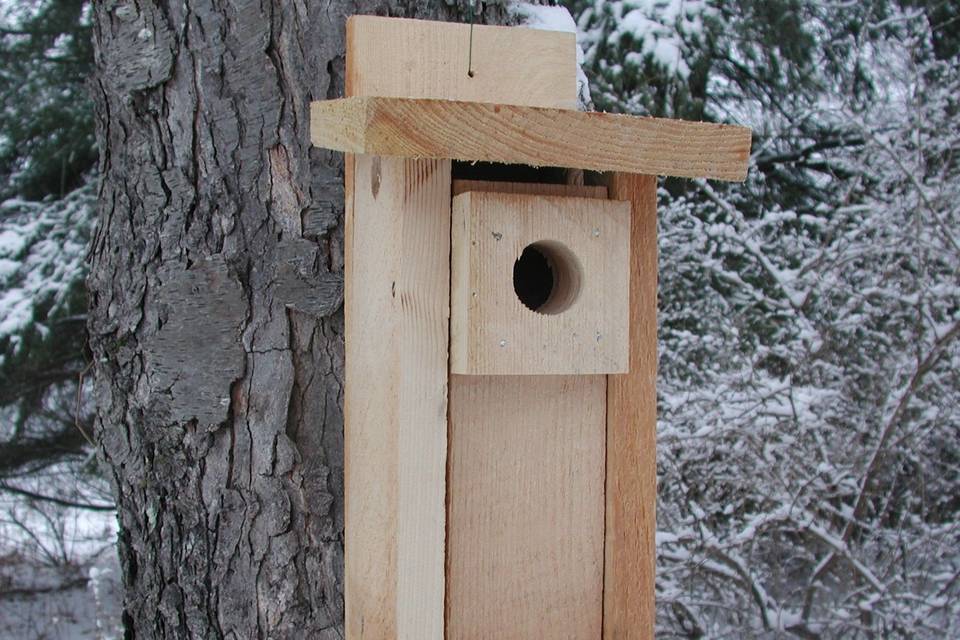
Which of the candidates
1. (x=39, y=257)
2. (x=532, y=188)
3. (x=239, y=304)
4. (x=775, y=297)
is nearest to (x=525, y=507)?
(x=532, y=188)

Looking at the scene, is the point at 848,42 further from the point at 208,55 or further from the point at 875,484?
the point at 208,55

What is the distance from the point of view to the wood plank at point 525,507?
58.5 inches

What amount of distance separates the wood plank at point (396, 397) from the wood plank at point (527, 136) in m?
0.11

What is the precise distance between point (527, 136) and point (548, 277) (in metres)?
0.39

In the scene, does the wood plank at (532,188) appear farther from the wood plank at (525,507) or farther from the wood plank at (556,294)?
the wood plank at (525,507)

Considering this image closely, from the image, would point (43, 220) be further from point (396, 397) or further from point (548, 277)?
point (396, 397)

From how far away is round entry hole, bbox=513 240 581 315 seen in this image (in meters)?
1.48

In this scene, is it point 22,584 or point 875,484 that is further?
point 22,584

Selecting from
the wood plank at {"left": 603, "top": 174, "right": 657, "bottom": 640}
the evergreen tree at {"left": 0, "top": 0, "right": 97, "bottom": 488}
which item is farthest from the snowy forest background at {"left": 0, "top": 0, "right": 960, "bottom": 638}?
the wood plank at {"left": 603, "top": 174, "right": 657, "bottom": 640}

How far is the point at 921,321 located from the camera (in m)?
4.27

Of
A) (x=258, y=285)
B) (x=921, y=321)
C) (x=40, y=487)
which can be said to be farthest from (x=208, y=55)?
(x=40, y=487)

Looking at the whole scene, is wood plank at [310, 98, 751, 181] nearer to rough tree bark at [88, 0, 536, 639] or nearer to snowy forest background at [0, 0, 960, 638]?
rough tree bark at [88, 0, 536, 639]

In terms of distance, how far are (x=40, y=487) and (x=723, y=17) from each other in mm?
3997

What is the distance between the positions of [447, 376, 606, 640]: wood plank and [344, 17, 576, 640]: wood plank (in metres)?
0.04
